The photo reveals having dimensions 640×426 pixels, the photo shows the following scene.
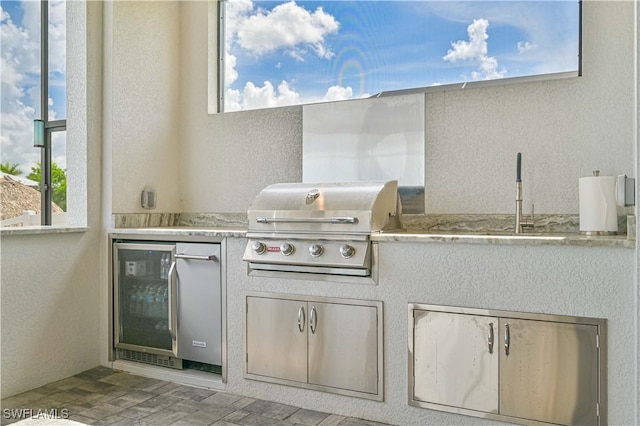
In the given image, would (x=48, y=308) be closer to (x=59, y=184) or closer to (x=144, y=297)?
(x=144, y=297)

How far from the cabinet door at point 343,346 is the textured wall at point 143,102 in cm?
171

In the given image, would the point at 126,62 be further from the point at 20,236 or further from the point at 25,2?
the point at 20,236

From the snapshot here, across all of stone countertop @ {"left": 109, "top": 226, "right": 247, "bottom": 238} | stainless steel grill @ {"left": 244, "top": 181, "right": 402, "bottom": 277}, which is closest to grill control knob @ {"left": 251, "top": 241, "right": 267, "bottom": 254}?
stainless steel grill @ {"left": 244, "top": 181, "right": 402, "bottom": 277}

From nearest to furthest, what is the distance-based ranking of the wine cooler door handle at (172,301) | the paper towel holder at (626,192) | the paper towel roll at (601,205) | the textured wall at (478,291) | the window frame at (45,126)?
the textured wall at (478,291) → the paper towel holder at (626,192) → the paper towel roll at (601,205) → the wine cooler door handle at (172,301) → the window frame at (45,126)

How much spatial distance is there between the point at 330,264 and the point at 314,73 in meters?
1.60

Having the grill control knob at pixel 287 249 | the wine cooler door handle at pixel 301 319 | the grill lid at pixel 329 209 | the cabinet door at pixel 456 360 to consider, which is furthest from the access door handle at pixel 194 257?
the cabinet door at pixel 456 360

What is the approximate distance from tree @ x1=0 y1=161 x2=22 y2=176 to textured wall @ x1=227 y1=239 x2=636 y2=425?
6.21 ft

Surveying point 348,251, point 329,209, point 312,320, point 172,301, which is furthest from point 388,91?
point 172,301

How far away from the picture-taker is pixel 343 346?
270 cm

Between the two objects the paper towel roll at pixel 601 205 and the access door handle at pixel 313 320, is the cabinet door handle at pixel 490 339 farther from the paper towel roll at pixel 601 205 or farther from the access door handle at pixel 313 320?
the access door handle at pixel 313 320

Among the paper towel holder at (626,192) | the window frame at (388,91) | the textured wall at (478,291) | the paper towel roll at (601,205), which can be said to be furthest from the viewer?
the window frame at (388,91)

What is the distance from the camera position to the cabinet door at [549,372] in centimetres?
219

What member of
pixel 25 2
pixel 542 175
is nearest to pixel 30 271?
pixel 25 2

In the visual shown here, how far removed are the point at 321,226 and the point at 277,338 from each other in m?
0.69
